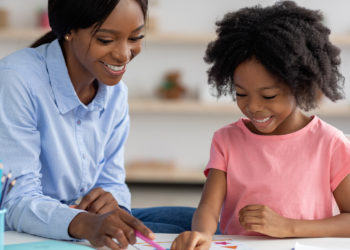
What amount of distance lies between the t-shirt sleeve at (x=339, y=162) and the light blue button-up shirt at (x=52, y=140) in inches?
23.2

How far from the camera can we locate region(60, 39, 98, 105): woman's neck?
1168mm

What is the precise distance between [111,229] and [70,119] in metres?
0.45

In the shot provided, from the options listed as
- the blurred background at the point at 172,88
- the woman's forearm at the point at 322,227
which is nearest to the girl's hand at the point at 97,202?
the woman's forearm at the point at 322,227

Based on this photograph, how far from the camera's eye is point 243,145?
46.1 inches

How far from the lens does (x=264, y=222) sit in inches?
37.0

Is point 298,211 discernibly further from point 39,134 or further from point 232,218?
point 39,134

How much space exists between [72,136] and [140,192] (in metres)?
2.35

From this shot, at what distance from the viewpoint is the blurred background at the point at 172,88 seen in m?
3.43

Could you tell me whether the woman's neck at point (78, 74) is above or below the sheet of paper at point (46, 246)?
above

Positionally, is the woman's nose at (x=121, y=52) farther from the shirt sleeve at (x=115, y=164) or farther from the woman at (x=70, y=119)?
the shirt sleeve at (x=115, y=164)

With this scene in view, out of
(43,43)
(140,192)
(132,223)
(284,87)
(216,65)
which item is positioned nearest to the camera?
(132,223)

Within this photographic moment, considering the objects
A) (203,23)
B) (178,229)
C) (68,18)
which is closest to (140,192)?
(203,23)

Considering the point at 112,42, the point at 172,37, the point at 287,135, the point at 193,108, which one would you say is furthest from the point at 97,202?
the point at 172,37

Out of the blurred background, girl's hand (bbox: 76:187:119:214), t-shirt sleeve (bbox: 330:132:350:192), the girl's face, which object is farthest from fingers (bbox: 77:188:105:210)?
the blurred background
